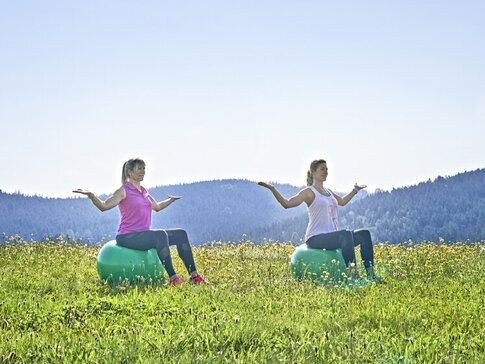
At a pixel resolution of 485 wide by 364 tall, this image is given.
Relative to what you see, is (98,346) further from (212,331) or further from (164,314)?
(164,314)

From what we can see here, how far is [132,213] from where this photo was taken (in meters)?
11.4

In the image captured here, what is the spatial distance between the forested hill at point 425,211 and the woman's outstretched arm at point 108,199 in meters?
122

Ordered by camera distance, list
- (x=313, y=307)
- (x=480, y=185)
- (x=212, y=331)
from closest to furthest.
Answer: (x=212, y=331), (x=313, y=307), (x=480, y=185)

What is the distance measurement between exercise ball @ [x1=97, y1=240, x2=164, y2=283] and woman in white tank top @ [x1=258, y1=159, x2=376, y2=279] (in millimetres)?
2384

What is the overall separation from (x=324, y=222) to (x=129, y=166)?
3510 mm

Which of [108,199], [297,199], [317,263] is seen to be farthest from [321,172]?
[108,199]

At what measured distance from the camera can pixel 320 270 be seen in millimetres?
10773

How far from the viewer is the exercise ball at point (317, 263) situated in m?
10.7

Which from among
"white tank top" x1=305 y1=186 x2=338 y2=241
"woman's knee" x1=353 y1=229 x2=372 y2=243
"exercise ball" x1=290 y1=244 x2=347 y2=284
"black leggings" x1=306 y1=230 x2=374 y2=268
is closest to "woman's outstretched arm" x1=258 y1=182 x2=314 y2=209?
"white tank top" x1=305 y1=186 x2=338 y2=241

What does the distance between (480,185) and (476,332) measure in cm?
16409

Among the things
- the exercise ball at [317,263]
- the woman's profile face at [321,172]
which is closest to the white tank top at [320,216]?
the woman's profile face at [321,172]

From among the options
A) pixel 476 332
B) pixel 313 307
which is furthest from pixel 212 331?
pixel 476 332

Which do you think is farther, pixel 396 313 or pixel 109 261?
pixel 109 261

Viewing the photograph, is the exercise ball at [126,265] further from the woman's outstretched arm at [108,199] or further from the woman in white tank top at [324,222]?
the woman in white tank top at [324,222]
